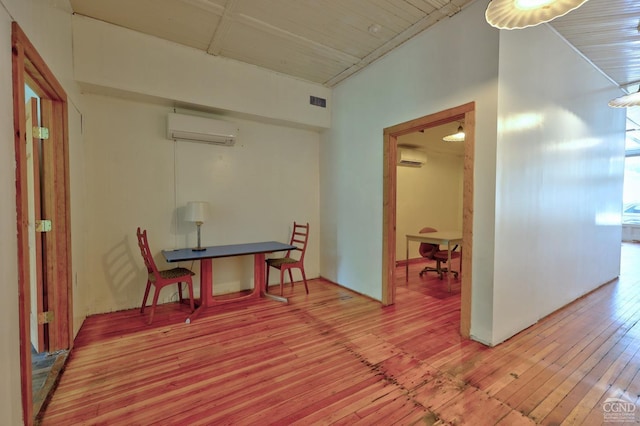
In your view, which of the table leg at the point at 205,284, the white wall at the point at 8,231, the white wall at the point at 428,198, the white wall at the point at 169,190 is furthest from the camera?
the white wall at the point at 428,198

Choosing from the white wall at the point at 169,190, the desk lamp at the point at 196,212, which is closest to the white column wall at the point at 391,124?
the white wall at the point at 169,190

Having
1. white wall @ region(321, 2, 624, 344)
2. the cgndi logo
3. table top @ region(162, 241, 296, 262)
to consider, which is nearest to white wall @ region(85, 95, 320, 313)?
table top @ region(162, 241, 296, 262)

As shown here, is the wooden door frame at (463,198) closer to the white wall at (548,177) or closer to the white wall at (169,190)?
the white wall at (548,177)

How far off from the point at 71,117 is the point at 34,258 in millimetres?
1293

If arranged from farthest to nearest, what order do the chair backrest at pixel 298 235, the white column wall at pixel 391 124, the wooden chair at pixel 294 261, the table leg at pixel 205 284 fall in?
the chair backrest at pixel 298 235, the wooden chair at pixel 294 261, the table leg at pixel 205 284, the white column wall at pixel 391 124

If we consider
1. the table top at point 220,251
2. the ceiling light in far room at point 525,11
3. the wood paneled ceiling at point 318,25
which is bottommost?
the table top at point 220,251

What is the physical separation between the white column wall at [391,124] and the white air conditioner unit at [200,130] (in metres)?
1.61

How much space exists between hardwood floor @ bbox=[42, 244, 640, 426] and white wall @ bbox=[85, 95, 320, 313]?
2.07 ft

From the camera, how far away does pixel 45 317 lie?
7.48 feet

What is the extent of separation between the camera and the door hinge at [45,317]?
2.26 meters

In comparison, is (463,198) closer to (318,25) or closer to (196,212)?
(318,25)

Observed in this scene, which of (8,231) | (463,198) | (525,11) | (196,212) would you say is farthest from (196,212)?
(525,11)

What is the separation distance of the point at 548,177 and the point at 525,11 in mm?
2024

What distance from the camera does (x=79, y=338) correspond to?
2627 mm
